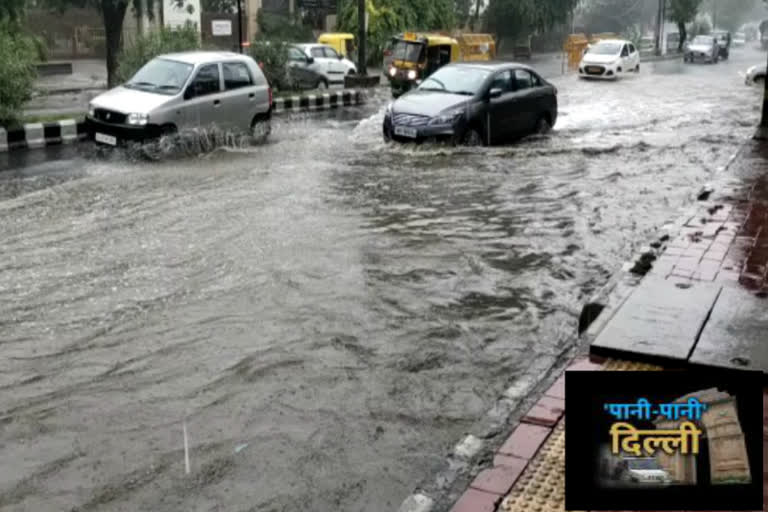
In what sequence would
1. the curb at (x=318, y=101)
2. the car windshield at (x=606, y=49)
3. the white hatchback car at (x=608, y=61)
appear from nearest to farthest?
1. the curb at (x=318, y=101)
2. the white hatchback car at (x=608, y=61)
3. the car windshield at (x=606, y=49)

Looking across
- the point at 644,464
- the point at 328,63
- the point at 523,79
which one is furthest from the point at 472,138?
the point at 328,63

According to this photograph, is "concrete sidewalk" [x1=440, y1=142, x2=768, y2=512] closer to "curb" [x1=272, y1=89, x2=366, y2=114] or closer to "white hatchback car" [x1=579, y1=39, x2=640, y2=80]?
"curb" [x1=272, y1=89, x2=366, y2=114]

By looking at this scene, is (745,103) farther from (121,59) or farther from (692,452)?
(692,452)

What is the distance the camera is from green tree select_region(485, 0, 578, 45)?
51.2m

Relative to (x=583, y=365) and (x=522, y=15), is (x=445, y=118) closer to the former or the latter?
(x=583, y=365)

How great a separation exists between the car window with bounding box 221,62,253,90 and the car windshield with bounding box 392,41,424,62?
11.8 m

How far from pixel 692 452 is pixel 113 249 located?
6.71m

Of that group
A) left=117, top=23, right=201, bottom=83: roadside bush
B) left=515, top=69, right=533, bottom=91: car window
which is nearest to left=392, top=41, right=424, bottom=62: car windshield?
left=117, top=23, right=201, bottom=83: roadside bush

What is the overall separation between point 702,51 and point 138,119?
40.8 meters

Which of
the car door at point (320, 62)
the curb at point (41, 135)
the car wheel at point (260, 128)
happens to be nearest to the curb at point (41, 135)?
the curb at point (41, 135)

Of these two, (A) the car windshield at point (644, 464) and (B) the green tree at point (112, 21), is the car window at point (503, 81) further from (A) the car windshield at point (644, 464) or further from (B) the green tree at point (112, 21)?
(A) the car windshield at point (644, 464)

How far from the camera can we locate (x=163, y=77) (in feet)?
45.7

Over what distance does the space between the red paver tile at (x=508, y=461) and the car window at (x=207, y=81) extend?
10.9 m

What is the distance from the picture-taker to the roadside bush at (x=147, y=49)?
18.2m
